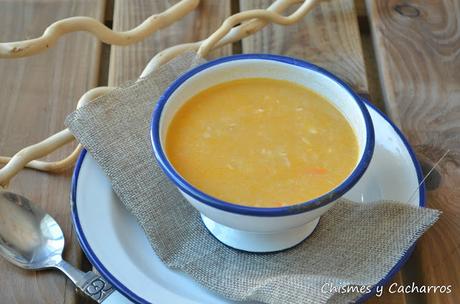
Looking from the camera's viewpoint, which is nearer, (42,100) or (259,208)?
(259,208)

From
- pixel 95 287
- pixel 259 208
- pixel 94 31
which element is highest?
pixel 94 31

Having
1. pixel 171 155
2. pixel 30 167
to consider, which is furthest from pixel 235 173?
pixel 30 167

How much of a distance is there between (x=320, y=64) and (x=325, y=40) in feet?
0.19

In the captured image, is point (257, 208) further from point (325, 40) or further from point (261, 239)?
point (325, 40)

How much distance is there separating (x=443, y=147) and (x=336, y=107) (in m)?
0.21

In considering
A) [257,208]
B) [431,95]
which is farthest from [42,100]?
[431,95]

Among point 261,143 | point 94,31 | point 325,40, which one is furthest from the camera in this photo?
point 325,40

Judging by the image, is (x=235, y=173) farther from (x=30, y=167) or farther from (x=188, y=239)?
(x=30, y=167)

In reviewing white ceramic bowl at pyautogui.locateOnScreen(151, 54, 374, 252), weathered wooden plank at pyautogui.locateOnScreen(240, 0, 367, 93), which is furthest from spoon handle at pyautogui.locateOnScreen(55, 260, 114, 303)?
weathered wooden plank at pyautogui.locateOnScreen(240, 0, 367, 93)

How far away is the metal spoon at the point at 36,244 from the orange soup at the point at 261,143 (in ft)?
0.53

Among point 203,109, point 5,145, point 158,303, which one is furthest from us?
point 5,145

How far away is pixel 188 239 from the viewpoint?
0.80 metres

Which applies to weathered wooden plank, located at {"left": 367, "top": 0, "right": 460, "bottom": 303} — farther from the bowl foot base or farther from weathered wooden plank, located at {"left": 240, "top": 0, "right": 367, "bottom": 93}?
the bowl foot base

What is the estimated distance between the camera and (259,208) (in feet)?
2.23
